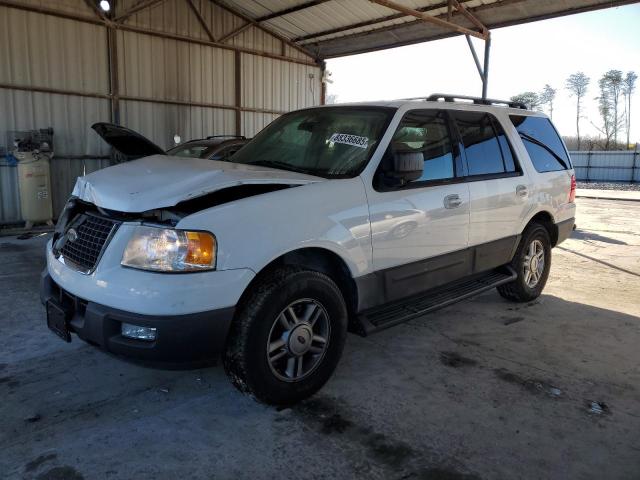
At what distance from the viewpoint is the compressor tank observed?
974cm

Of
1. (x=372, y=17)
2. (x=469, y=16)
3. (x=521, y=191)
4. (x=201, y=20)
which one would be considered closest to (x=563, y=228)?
(x=521, y=191)

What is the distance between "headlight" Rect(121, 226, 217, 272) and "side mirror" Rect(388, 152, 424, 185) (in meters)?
1.39

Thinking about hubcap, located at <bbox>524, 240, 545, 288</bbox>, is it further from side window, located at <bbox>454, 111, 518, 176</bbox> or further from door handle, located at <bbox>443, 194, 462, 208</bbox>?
door handle, located at <bbox>443, 194, 462, 208</bbox>

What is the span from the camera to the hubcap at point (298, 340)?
3.01 m

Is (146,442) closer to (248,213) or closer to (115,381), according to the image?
(115,381)

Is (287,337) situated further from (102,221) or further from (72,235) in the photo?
(72,235)

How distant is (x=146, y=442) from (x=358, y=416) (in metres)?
1.19

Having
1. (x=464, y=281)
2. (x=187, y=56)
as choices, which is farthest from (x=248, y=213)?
(x=187, y=56)

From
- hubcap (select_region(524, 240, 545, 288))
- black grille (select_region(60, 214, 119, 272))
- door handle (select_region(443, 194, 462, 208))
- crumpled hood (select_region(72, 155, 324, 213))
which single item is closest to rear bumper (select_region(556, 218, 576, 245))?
hubcap (select_region(524, 240, 545, 288))

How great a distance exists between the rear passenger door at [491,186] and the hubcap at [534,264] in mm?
482

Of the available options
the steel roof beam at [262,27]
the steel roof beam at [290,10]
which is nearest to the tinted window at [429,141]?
the steel roof beam at [290,10]

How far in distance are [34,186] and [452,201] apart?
8764 millimetres

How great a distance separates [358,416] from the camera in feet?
10.0

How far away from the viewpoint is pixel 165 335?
2590 mm
